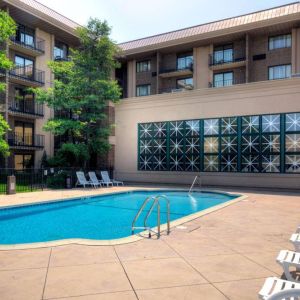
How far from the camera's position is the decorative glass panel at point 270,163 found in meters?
19.2

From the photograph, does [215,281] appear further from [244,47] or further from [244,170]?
[244,47]

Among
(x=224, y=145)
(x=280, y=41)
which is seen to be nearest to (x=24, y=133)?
(x=224, y=145)

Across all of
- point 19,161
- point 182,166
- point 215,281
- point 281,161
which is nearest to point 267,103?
point 281,161

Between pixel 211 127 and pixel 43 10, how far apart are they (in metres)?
16.6

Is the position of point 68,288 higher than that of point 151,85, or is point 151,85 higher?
point 151,85

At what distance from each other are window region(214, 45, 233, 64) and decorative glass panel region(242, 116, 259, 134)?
8766 mm

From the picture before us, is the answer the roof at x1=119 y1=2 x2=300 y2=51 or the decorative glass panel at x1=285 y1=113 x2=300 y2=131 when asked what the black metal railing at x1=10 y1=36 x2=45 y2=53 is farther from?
the decorative glass panel at x1=285 y1=113 x2=300 y2=131

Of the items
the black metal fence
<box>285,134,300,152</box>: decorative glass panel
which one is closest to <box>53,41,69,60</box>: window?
the black metal fence

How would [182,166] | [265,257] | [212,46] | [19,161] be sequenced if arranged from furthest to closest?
[212,46] → [19,161] → [182,166] → [265,257]

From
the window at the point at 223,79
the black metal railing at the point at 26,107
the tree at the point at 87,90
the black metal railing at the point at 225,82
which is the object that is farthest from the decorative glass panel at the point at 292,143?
the black metal railing at the point at 26,107

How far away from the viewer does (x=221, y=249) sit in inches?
239

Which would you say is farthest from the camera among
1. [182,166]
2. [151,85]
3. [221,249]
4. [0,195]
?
[151,85]

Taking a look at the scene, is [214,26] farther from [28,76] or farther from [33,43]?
[28,76]

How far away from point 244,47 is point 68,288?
26088 millimetres
